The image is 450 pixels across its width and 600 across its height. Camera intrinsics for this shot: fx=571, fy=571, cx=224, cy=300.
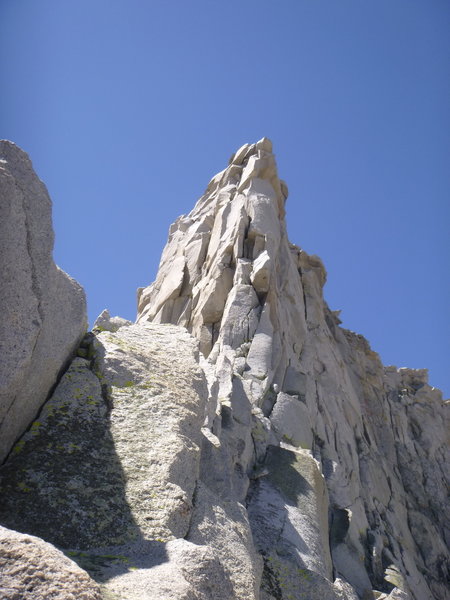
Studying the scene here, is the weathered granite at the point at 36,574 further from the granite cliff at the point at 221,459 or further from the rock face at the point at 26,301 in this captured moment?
the rock face at the point at 26,301

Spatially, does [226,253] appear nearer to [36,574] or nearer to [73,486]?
[73,486]

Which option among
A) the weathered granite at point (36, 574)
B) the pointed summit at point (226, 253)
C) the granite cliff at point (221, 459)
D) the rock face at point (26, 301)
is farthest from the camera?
the pointed summit at point (226, 253)

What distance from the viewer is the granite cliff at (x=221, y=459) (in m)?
7.73

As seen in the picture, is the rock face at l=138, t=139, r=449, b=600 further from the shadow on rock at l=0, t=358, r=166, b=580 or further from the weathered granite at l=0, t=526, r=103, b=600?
the weathered granite at l=0, t=526, r=103, b=600

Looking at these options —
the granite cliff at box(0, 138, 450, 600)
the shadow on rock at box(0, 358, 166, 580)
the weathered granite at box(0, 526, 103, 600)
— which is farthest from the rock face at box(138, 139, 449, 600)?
the weathered granite at box(0, 526, 103, 600)

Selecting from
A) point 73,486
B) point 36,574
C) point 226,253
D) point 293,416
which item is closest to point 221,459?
point 73,486

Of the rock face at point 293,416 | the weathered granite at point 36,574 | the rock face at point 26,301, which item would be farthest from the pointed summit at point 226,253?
the weathered granite at point 36,574

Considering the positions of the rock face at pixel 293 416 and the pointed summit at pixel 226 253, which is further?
the pointed summit at pixel 226 253

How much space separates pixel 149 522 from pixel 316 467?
12.6 m

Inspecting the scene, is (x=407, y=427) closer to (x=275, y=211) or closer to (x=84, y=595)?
(x=275, y=211)

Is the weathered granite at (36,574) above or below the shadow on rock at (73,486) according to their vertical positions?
below

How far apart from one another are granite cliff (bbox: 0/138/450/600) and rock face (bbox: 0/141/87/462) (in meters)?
0.25

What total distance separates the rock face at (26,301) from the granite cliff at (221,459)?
0.25 meters

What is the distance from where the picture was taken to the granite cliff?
7730 millimetres
